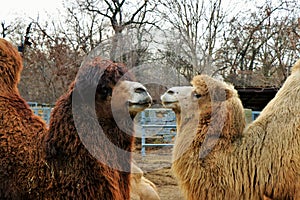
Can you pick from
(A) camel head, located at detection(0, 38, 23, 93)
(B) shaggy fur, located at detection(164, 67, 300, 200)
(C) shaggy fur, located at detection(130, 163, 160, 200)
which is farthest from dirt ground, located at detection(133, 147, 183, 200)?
(A) camel head, located at detection(0, 38, 23, 93)

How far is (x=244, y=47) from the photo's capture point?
16.5 meters

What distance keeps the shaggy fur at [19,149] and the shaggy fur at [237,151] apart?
5.14ft

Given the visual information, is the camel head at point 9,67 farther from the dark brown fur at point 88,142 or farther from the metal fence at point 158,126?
the metal fence at point 158,126

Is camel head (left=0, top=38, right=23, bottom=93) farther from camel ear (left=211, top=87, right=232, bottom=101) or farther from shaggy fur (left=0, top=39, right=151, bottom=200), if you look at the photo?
camel ear (left=211, top=87, right=232, bottom=101)

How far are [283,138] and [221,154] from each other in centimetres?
58

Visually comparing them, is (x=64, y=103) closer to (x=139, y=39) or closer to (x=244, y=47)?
(x=139, y=39)

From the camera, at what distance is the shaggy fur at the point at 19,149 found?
7.53 ft

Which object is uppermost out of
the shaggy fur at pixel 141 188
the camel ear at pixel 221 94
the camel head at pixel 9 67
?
the camel head at pixel 9 67

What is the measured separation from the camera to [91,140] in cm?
233

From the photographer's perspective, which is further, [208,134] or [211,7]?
[211,7]

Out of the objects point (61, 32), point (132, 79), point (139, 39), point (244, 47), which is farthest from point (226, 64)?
point (132, 79)

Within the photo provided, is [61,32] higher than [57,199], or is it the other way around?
[61,32]

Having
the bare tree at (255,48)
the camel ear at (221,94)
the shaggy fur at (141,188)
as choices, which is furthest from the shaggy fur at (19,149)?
the bare tree at (255,48)

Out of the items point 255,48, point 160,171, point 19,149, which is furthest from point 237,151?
point 255,48
